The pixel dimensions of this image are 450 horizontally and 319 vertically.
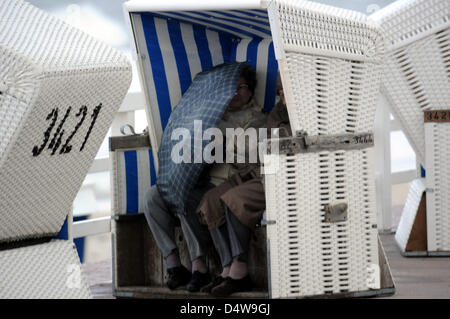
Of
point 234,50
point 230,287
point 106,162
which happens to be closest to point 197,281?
point 230,287

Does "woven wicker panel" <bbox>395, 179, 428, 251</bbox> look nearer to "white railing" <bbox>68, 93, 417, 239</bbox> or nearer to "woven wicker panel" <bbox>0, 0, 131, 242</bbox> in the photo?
"white railing" <bbox>68, 93, 417, 239</bbox>

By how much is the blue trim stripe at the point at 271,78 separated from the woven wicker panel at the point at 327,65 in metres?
0.67

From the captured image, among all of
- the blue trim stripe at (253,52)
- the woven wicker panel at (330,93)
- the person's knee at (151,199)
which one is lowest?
the person's knee at (151,199)

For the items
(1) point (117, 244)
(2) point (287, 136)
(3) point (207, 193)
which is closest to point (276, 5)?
(2) point (287, 136)

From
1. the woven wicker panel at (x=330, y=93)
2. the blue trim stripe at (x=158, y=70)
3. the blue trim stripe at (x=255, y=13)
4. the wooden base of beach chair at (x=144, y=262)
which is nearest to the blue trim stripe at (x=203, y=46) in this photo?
the blue trim stripe at (x=158, y=70)

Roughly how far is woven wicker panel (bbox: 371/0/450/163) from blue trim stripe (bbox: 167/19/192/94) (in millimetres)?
1124

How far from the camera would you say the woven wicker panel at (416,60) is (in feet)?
11.8

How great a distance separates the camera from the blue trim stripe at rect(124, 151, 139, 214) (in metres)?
3.41

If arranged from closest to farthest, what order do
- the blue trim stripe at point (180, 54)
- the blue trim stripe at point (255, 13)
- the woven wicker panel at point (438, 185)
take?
the blue trim stripe at point (255, 13) → the blue trim stripe at point (180, 54) → the woven wicker panel at point (438, 185)

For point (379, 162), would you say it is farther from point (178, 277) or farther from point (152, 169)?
point (178, 277)

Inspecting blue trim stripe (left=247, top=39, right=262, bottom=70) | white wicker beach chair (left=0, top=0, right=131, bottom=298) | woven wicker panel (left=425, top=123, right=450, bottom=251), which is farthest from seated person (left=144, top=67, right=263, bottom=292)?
white wicker beach chair (left=0, top=0, right=131, bottom=298)

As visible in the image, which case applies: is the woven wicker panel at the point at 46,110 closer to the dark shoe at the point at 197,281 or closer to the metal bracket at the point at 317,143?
the metal bracket at the point at 317,143

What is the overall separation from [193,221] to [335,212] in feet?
2.42

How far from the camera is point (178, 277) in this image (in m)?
3.14
